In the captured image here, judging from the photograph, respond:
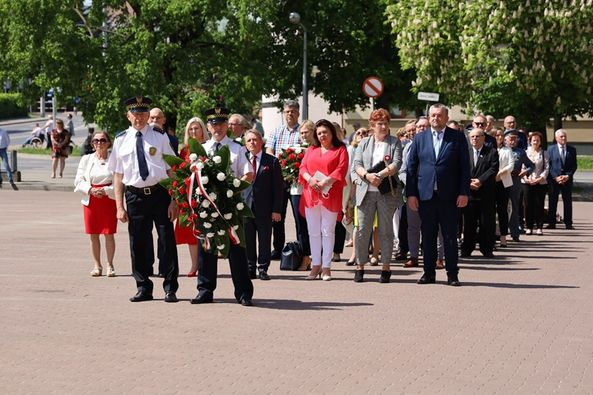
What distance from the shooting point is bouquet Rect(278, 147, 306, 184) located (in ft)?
56.0

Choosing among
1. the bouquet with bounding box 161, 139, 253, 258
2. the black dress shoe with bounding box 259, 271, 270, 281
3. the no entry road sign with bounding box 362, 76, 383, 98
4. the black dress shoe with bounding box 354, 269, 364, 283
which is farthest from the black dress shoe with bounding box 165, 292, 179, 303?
the no entry road sign with bounding box 362, 76, 383, 98

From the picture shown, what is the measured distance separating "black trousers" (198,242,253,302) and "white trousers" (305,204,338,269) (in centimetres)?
255

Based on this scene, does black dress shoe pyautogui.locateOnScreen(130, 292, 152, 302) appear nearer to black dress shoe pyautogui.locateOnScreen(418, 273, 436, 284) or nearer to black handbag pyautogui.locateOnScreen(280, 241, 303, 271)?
black dress shoe pyautogui.locateOnScreen(418, 273, 436, 284)

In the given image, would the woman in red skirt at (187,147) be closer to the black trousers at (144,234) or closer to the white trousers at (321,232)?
the black trousers at (144,234)

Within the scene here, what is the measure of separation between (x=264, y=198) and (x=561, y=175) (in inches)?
436

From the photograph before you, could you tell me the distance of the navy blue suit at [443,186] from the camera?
49.1 ft

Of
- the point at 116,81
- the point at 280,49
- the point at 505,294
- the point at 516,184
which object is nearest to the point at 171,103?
the point at 116,81

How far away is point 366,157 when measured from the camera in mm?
15570

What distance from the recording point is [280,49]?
151ft

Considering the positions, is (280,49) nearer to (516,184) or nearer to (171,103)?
(171,103)

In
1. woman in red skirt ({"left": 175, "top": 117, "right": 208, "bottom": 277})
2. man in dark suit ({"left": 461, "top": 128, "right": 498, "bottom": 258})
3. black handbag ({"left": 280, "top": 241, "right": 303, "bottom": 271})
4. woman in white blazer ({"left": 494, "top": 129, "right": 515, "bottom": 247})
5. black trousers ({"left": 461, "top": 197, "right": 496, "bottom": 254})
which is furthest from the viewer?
woman in white blazer ({"left": 494, "top": 129, "right": 515, "bottom": 247})

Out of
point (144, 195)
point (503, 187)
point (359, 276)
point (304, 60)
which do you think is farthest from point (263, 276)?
point (304, 60)

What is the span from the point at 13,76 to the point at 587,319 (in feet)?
90.3

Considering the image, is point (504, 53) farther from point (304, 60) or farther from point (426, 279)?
point (426, 279)
